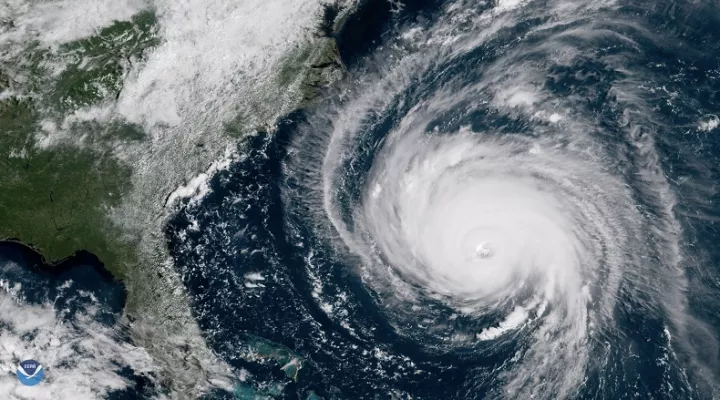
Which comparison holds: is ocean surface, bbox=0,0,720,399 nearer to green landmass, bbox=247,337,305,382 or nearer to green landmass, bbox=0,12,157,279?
green landmass, bbox=247,337,305,382

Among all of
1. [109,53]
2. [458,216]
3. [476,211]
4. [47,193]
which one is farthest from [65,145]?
[476,211]

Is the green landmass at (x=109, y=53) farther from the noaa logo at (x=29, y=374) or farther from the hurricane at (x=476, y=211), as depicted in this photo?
the noaa logo at (x=29, y=374)

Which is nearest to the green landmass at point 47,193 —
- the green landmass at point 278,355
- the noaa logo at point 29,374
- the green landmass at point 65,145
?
the green landmass at point 65,145

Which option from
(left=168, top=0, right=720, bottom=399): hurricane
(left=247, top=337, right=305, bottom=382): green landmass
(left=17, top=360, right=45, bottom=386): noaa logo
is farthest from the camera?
(left=247, top=337, right=305, bottom=382): green landmass

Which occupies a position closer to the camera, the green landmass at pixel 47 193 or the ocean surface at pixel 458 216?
the ocean surface at pixel 458 216

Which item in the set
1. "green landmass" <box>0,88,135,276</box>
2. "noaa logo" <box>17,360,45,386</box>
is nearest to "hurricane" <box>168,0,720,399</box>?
"green landmass" <box>0,88,135,276</box>

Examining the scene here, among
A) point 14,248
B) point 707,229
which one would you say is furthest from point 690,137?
point 14,248
